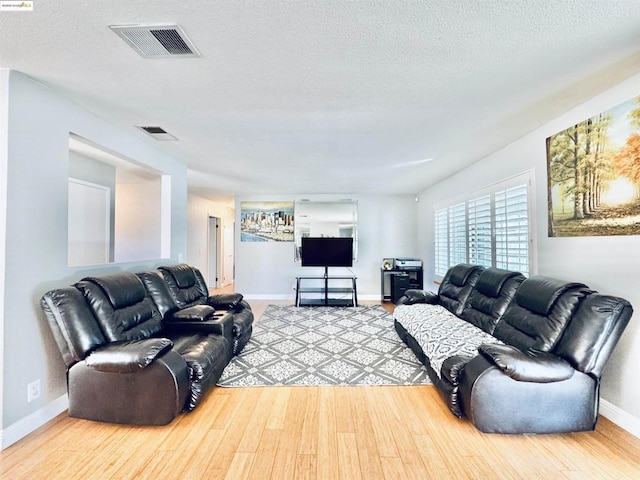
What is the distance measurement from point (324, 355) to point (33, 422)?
2.55m

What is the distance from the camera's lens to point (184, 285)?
369 cm

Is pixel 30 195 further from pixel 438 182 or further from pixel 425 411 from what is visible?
pixel 438 182

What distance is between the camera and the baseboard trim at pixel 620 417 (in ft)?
6.66

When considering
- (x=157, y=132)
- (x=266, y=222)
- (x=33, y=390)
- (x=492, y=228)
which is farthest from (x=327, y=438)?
(x=266, y=222)

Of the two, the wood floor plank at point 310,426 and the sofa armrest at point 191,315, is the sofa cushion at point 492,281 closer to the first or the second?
the wood floor plank at point 310,426

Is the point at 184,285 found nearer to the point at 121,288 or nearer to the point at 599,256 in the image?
the point at 121,288

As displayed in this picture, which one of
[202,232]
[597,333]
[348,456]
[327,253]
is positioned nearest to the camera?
[348,456]

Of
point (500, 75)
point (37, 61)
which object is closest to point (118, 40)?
point (37, 61)

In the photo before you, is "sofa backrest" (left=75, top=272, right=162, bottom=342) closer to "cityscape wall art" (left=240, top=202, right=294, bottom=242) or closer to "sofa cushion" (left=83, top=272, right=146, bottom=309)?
"sofa cushion" (left=83, top=272, right=146, bottom=309)

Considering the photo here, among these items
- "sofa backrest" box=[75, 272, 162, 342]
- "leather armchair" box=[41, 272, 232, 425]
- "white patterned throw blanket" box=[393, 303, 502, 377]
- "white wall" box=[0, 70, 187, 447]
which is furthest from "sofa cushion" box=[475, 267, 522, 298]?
"white wall" box=[0, 70, 187, 447]

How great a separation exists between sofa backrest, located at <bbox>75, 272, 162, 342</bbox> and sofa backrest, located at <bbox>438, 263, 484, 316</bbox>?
135 inches

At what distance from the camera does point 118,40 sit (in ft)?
5.60

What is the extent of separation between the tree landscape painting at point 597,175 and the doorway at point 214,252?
7665mm

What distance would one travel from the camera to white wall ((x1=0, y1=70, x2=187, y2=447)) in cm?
201
